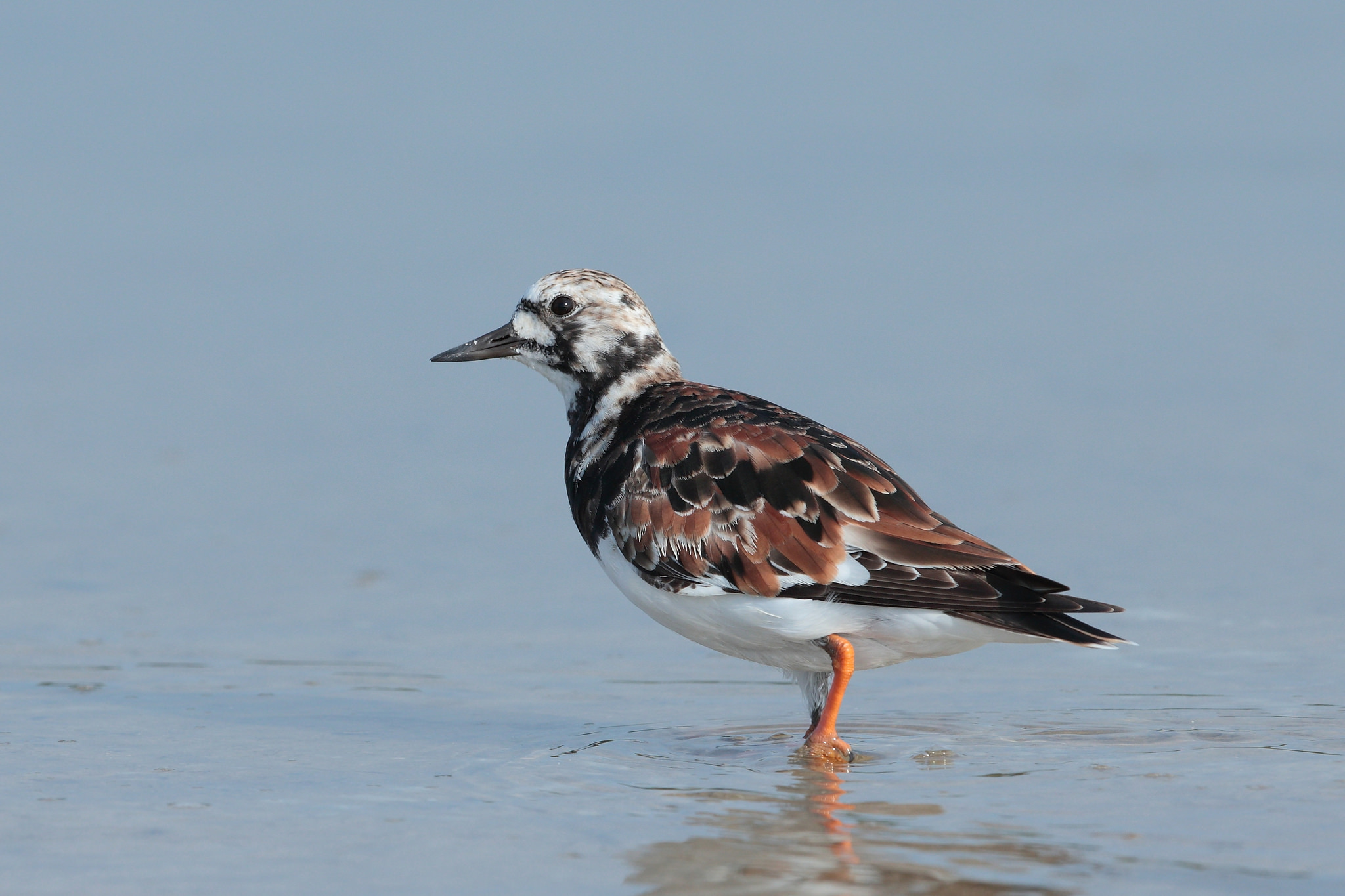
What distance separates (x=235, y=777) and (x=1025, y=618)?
273cm

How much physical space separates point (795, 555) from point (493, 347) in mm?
2082

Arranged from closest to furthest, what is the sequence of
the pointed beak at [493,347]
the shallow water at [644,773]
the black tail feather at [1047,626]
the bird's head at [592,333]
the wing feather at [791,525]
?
the shallow water at [644,773]
the black tail feather at [1047,626]
the wing feather at [791,525]
the bird's head at [592,333]
the pointed beak at [493,347]

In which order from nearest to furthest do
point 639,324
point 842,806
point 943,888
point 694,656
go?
point 943,888 → point 842,806 → point 639,324 → point 694,656

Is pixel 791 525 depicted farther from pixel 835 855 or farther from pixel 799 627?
pixel 835 855

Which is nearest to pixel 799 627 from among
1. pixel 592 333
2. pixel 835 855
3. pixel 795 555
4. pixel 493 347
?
pixel 795 555

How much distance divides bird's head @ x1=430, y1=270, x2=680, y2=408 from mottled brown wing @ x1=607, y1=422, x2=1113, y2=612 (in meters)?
0.69

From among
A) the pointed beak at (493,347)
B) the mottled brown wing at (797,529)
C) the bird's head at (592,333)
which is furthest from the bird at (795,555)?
the pointed beak at (493,347)

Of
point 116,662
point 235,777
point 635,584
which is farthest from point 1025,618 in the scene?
point 116,662

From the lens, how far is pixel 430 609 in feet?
28.3

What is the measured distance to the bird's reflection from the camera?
4914 millimetres

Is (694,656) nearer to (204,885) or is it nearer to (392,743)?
(392,743)

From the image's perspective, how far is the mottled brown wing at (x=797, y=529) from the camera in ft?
→ 20.6

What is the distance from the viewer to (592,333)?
25.1 ft

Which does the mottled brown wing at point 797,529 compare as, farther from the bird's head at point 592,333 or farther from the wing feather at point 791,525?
the bird's head at point 592,333
